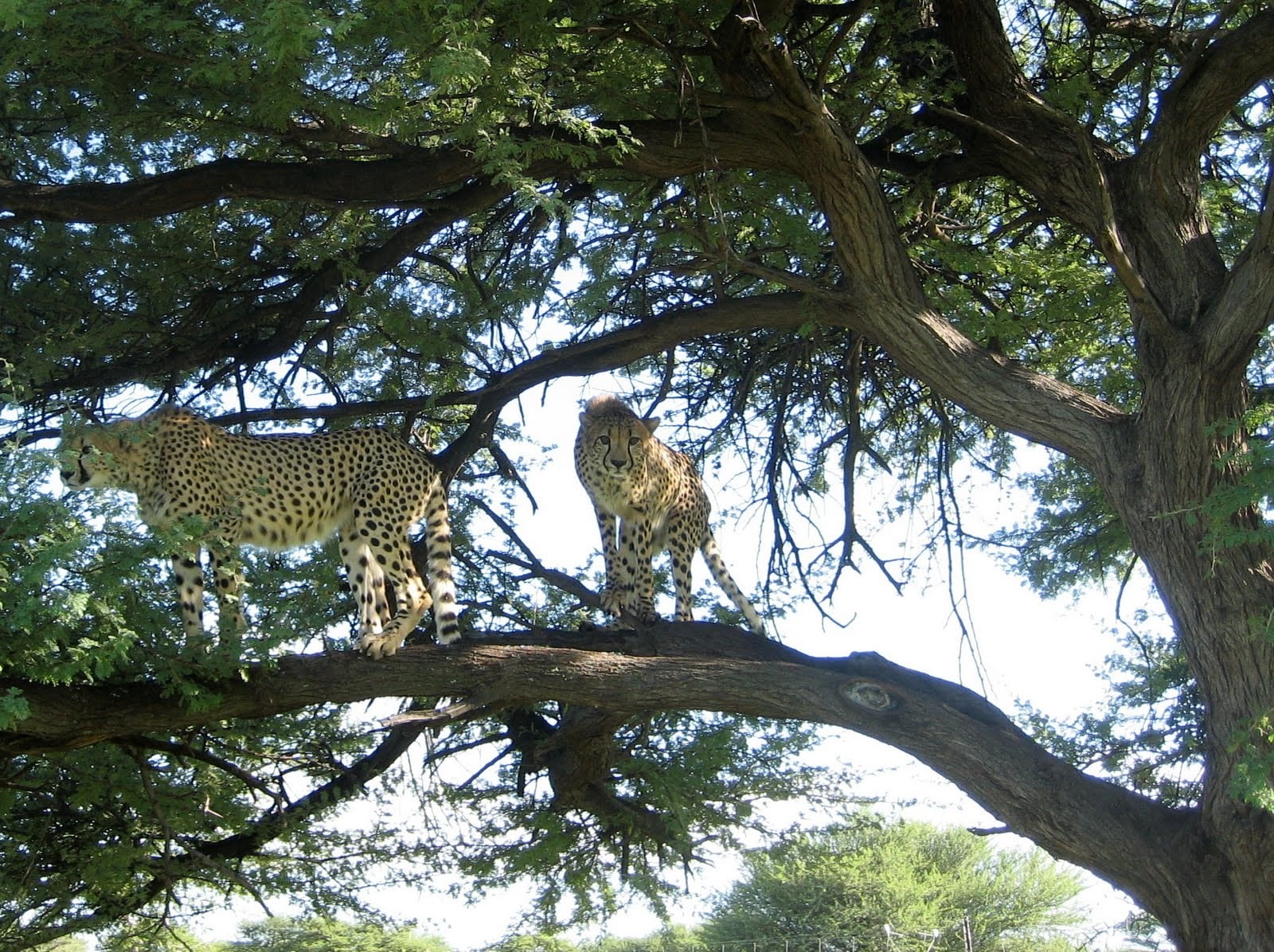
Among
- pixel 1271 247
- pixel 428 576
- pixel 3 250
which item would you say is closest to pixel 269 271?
pixel 3 250

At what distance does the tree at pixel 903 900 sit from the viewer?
18000 millimetres

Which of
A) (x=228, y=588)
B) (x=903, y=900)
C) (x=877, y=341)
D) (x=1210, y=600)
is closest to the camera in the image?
(x=1210, y=600)

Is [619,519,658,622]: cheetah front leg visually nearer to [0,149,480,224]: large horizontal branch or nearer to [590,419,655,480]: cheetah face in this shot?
Answer: [590,419,655,480]: cheetah face


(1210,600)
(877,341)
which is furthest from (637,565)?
(1210,600)

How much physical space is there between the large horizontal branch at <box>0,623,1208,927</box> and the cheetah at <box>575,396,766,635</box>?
1738 mm

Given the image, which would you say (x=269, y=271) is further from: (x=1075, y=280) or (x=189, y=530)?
(x=1075, y=280)

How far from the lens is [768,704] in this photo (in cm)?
880

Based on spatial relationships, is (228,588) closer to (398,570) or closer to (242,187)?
(398,570)

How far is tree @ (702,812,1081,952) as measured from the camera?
59.1ft

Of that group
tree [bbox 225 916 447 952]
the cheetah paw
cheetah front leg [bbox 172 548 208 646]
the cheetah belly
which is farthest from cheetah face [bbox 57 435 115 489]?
tree [bbox 225 916 447 952]

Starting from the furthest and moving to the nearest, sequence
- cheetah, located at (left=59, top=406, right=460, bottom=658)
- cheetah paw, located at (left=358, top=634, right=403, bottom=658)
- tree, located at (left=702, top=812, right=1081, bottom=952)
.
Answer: tree, located at (left=702, top=812, right=1081, bottom=952)
cheetah, located at (left=59, top=406, right=460, bottom=658)
cheetah paw, located at (left=358, top=634, right=403, bottom=658)

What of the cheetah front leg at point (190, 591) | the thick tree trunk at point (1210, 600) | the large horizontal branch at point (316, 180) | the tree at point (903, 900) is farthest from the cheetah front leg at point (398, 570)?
the tree at point (903, 900)

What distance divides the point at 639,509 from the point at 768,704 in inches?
107

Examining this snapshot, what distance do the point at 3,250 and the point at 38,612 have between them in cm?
479
